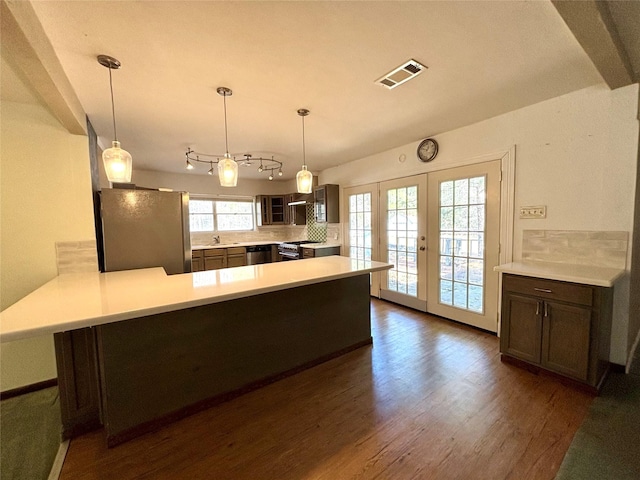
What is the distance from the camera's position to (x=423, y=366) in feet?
7.75

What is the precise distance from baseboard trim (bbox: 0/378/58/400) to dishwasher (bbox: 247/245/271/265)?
3.46m

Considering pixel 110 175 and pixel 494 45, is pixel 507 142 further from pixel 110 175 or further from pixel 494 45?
pixel 110 175

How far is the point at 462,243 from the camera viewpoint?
3.16m

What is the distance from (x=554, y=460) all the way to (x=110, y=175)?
3.08 m

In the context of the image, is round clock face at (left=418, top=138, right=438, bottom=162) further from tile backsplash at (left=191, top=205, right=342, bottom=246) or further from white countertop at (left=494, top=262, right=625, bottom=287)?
tile backsplash at (left=191, top=205, right=342, bottom=246)

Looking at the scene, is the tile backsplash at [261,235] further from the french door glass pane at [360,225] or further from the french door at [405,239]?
the french door at [405,239]

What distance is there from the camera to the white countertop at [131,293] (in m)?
1.13

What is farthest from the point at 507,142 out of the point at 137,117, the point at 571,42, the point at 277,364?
the point at 137,117

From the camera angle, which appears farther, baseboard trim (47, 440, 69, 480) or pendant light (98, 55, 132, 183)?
pendant light (98, 55, 132, 183)

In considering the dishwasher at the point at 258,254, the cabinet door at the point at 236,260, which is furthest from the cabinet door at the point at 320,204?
the cabinet door at the point at 236,260

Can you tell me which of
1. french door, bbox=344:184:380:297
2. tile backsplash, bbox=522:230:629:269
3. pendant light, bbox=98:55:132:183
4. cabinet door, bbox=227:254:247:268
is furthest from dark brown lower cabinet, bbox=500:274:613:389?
cabinet door, bbox=227:254:247:268

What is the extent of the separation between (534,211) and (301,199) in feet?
12.8

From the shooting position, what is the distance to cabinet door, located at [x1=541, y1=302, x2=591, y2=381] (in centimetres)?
192

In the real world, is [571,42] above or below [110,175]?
above
